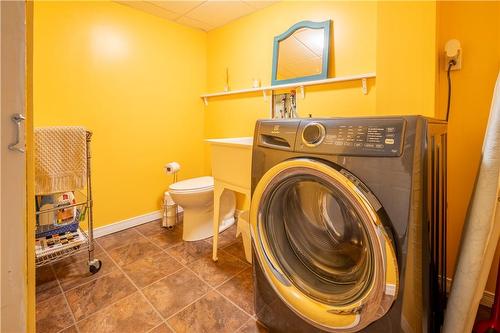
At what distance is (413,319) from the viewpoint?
0.77 m

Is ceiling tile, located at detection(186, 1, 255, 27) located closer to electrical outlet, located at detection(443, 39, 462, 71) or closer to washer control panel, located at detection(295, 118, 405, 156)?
electrical outlet, located at detection(443, 39, 462, 71)

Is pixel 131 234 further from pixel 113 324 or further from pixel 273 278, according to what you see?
pixel 273 278

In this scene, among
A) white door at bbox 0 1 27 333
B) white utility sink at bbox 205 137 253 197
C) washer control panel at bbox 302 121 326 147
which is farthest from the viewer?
white utility sink at bbox 205 137 253 197

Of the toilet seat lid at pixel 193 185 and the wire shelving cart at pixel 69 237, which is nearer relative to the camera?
the wire shelving cart at pixel 69 237

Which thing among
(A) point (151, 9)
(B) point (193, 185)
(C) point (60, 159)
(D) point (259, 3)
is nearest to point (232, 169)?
(B) point (193, 185)

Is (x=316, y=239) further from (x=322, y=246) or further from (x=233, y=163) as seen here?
(x=233, y=163)

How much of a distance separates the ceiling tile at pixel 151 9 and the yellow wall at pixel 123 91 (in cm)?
5

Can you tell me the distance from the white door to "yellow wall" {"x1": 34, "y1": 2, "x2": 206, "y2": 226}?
1.67 meters

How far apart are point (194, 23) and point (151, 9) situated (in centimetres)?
45

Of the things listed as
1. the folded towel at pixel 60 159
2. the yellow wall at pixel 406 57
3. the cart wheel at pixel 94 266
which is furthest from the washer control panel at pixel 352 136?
the cart wheel at pixel 94 266

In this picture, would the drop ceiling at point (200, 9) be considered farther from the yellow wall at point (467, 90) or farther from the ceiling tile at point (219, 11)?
the yellow wall at point (467, 90)

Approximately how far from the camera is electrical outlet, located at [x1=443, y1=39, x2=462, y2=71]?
49.5 inches

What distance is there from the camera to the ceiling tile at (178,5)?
2.17 meters

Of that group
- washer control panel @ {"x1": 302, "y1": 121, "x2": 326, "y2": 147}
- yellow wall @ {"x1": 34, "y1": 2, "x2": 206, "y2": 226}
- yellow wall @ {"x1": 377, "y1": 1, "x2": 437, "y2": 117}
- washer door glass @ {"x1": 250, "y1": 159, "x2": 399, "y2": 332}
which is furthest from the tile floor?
yellow wall @ {"x1": 377, "y1": 1, "x2": 437, "y2": 117}
